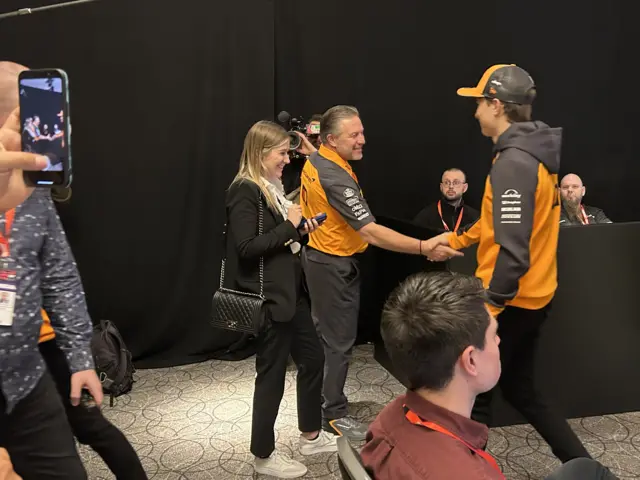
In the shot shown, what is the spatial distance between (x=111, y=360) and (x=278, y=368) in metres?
1.43

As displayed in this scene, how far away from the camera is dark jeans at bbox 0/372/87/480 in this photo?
141 cm

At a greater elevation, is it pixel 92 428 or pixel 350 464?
pixel 350 464

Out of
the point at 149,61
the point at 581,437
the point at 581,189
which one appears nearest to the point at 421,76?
the point at 581,189

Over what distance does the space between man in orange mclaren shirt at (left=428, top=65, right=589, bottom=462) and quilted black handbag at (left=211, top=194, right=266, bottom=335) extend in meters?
0.81

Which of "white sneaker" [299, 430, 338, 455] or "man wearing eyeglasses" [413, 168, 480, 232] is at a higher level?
"man wearing eyeglasses" [413, 168, 480, 232]

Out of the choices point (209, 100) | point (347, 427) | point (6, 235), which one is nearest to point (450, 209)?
point (209, 100)

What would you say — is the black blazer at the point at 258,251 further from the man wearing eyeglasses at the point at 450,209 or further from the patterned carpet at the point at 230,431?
the man wearing eyeglasses at the point at 450,209

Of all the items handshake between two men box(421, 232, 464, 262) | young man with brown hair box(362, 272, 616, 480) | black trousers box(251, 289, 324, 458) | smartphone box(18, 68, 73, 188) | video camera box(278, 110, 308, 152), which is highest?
smartphone box(18, 68, 73, 188)

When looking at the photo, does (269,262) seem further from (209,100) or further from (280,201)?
(209,100)

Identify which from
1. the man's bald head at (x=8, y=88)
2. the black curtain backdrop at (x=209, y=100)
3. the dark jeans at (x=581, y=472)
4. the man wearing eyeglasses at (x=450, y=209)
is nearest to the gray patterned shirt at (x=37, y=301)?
the man's bald head at (x=8, y=88)

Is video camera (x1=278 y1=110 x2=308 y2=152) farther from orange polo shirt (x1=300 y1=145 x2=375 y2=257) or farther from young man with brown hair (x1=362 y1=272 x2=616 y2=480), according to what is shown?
young man with brown hair (x1=362 y1=272 x2=616 y2=480)

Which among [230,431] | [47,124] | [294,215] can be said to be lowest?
Result: [230,431]

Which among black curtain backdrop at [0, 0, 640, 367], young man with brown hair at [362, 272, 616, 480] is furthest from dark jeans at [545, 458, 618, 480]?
black curtain backdrop at [0, 0, 640, 367]

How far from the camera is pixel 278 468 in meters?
2.54
